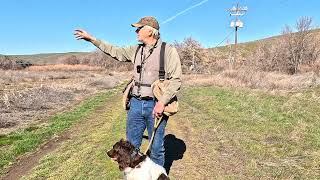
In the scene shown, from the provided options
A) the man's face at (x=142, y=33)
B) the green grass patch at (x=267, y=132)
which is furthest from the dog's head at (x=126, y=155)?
the green grass patch at (x=267, y=132)

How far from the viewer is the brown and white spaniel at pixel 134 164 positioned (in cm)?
564

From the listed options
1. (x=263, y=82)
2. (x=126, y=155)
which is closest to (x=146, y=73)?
(x=126, y=155)

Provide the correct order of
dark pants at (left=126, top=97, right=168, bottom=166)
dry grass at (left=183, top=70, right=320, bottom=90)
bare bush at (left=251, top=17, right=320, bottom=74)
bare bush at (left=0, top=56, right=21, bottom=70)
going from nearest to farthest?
1. dark pants at (left=126, top=97, right=168, bottom=166)
2. dry grass at (left=183, top=70, right=320, bottom=90)
3. bare bush at (left=251, top=17, right=320, bottom=74)
4. bare bush at (left=0, top=56, right=21, bottom=70)

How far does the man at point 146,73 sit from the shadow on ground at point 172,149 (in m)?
2.62

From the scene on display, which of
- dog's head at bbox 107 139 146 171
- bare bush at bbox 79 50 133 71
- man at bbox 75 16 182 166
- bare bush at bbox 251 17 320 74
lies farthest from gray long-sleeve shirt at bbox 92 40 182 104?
bare bush at bbox 79 50 133 71

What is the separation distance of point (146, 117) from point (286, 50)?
66.1 metres

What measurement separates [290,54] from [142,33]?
65591mm

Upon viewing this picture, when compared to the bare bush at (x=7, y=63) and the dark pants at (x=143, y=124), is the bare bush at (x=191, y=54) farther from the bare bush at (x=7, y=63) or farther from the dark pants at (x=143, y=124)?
the dark pants at (x=143, y=124)

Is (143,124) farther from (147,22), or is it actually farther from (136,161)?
(147,22)

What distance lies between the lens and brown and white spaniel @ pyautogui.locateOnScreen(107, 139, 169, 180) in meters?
5.64

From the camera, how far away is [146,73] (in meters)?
Answer: 6.25

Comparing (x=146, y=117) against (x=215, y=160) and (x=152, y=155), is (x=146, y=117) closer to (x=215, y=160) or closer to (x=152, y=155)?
(x=152, y=155)

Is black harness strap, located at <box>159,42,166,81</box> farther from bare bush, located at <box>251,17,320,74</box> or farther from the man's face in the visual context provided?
bare bush, located at <box>251,17,320,74</box>

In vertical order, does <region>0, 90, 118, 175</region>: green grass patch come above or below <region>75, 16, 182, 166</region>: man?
below
